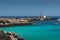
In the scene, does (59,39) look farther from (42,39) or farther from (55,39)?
(42,39)

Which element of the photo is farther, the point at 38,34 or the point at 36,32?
the point at 36,32

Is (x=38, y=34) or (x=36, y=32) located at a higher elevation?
(x=38, y=34)

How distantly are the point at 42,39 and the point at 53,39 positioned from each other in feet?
4.02

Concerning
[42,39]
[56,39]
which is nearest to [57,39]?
[56,39]

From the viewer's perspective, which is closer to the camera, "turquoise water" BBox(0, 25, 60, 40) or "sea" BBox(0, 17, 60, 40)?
"turquoise water" BBox(0, 25, 60, 40)

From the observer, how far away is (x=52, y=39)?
68.8ft

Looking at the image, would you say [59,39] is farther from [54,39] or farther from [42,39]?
[42,39]

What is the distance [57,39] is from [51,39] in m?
0.76

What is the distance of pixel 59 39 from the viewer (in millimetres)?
21156

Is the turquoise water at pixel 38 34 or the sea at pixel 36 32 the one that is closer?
the turquoise water at pixel 38 34

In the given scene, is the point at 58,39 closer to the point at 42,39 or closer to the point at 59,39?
the point at 59,39

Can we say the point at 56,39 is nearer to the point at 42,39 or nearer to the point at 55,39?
the point at 55,39

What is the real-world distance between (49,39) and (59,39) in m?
1.15

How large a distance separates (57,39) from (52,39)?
0.64m
